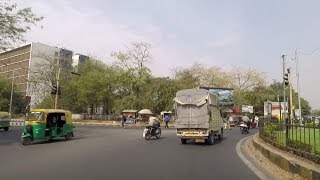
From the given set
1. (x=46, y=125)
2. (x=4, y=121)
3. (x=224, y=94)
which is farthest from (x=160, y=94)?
(x=46, y=125)

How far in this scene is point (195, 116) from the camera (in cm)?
1983

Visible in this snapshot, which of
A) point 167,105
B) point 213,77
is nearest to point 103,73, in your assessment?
point 167,105

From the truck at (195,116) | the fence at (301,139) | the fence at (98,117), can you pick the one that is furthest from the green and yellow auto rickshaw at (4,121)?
the fence at (98,117)

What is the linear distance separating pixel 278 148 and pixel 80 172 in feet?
24.3

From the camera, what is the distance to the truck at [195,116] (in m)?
19.4

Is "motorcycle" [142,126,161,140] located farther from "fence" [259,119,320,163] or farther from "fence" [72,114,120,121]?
"fence" [72,114,120,121]

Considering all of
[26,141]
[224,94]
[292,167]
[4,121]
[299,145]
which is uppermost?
[224,94]

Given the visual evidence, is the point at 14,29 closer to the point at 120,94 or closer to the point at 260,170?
the point at 260,170

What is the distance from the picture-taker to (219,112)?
23469 millimetres

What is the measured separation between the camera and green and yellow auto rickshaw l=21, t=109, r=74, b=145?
19.6 metres

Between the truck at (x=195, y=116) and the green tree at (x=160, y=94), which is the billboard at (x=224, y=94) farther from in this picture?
the truck at (x=195, y=116)

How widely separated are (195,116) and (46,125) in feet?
27.1

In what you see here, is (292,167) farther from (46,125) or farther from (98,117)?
(98,117)

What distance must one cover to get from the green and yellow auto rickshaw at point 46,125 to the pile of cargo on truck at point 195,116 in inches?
268
